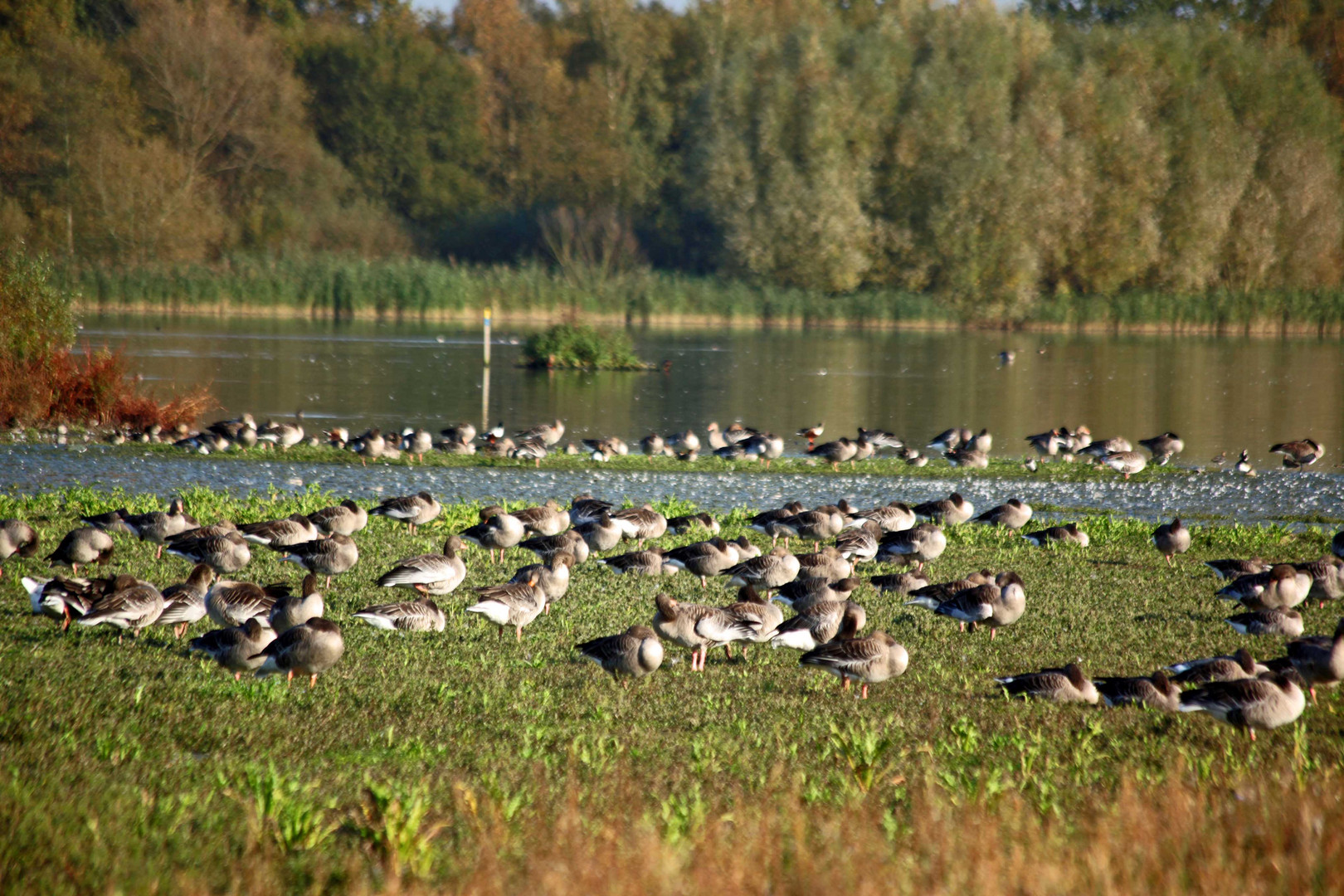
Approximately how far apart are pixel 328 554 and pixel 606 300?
2376 inches

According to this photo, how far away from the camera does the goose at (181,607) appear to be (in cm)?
1036

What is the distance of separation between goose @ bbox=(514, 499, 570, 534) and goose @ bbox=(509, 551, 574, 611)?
3087 mm

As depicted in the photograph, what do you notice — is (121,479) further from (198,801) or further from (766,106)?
(766,106)

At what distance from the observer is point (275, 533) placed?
13820 millimetres

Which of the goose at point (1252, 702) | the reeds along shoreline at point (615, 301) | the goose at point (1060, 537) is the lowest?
the goose at point (1060, 537)

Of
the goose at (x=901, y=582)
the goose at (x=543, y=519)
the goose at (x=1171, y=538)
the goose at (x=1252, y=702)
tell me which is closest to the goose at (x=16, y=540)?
the goose at (x=543, y=519)

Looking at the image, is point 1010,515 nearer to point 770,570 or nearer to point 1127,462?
point 770,570

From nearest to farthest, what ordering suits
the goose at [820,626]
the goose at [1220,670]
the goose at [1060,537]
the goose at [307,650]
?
the goose at [307,650] < the goose at [1220,670] < the goose at [820,626] < the goose at [1060,537]

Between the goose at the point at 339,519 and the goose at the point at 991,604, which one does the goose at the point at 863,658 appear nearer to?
the goose at the point at 991,604

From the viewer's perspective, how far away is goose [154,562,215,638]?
34.0 ft

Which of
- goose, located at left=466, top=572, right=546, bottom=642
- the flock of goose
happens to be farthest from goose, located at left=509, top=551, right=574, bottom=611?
goose, located at left=466, top=572, right=546, bottom=642

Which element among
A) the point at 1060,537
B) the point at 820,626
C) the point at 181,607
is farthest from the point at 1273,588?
the point at 181,607

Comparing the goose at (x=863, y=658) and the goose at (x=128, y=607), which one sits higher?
the goose at (x=128, y=607)

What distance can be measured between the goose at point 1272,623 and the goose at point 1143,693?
8.73 feet
